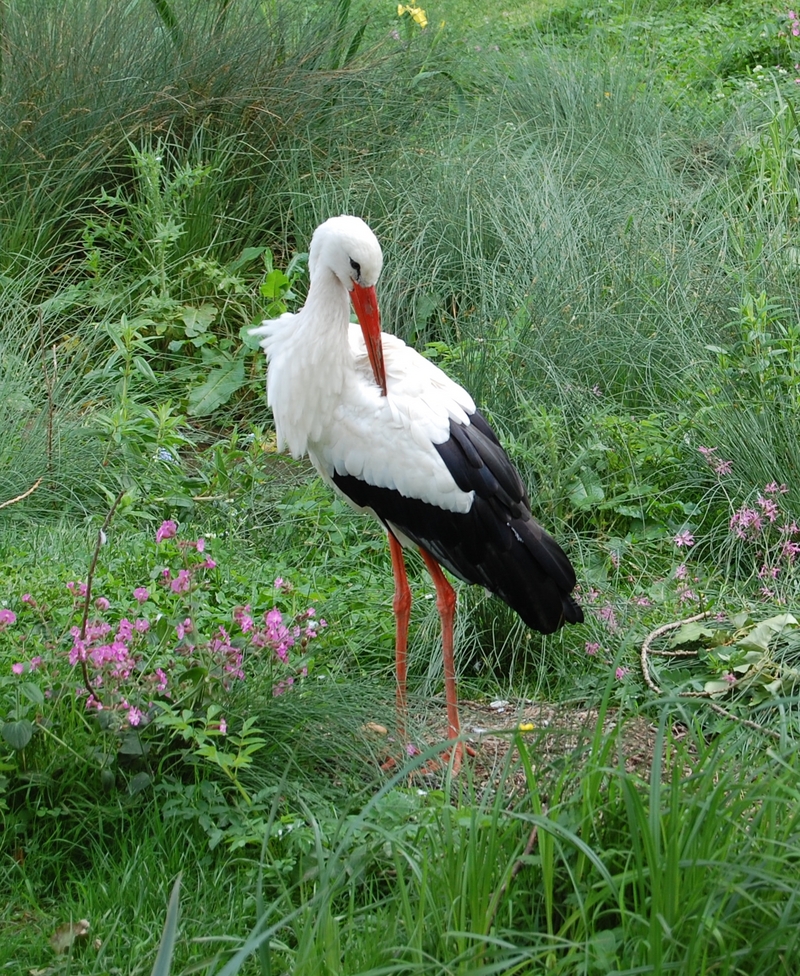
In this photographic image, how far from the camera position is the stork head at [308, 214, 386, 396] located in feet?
11.4

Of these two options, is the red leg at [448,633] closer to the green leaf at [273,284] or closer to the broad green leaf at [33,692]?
the broad green leaf at [33,692]

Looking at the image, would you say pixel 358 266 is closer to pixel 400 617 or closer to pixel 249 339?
pixel 400 617

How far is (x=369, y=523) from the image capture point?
461 centimetres

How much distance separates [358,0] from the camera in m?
8.12

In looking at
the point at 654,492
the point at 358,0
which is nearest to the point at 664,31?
the point at 358,0

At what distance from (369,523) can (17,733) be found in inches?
78.9

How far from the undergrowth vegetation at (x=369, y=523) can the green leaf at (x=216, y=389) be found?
3 centimetres

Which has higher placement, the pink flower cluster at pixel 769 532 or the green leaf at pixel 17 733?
the green leaf at pixel 17 733

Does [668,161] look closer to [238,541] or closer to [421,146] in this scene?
[421,146]

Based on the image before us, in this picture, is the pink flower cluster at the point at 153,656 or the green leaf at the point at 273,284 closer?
the pink flower cluster at the point at 153,656

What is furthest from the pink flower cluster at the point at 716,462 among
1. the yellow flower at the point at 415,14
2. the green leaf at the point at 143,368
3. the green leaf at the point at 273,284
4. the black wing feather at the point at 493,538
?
the yellow flower at the point at 415,14

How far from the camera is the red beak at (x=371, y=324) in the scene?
3551 millimetres

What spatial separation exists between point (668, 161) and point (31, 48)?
125 inches

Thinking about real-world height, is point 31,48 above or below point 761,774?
above
